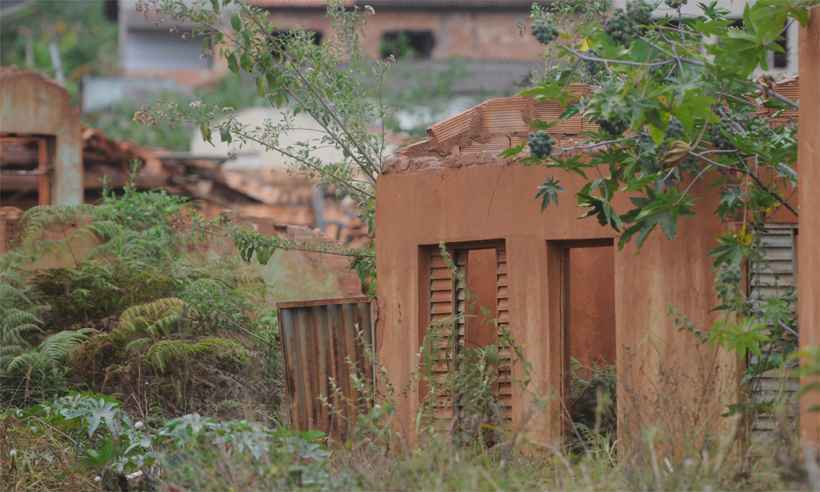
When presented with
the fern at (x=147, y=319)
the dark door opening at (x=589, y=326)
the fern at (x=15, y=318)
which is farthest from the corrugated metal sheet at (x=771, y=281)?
the fern at (x=15, y=318)

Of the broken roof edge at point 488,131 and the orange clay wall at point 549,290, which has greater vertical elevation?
the broken roof edge at point 488,131

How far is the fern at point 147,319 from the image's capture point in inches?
494

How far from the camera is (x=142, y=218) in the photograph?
46.3ft

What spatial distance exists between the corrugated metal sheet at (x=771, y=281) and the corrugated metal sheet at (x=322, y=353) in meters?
2.99

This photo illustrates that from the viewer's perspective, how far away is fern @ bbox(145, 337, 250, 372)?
480 inches

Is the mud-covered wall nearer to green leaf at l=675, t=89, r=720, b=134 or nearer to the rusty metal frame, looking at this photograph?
green leaf at l=675, t=89, r=720, b=134

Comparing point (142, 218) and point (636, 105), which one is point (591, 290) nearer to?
point (636, 105)

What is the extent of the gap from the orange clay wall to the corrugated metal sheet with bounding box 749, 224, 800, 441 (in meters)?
0.27

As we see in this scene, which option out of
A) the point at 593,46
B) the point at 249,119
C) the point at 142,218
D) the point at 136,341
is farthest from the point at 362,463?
the point at 249,119

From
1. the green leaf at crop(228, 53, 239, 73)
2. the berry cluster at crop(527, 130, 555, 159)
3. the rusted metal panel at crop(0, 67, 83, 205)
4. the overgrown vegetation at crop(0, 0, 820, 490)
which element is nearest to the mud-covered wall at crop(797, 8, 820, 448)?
the overgrown vegetation at crop(0, 0, 820, 490)

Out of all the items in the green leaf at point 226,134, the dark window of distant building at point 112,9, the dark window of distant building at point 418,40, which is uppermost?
the dark window of distant building at point 112,9

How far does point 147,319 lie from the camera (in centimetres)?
1262

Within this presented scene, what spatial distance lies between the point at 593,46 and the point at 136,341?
4.89 metres

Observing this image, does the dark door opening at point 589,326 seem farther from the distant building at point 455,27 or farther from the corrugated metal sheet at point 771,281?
the distant building at point 455,27
